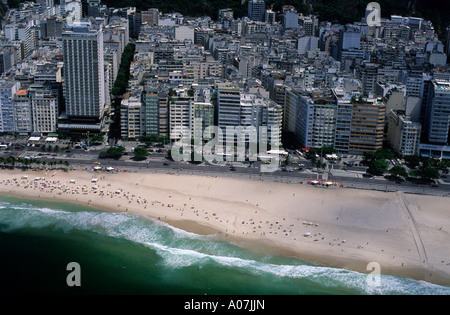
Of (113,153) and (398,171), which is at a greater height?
(113,153)

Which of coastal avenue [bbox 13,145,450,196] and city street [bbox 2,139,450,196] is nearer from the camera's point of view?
coastal avenue [bbox 13,145,450,196]

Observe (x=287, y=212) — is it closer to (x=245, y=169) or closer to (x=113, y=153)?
(x=245, y=169)

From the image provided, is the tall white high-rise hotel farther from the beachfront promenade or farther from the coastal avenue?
the beachfront promenade

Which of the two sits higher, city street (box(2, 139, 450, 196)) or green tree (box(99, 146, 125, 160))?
green tree (box(99, 146, 125, 160))

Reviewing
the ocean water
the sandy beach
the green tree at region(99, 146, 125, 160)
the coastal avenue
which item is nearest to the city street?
the coastal avenue

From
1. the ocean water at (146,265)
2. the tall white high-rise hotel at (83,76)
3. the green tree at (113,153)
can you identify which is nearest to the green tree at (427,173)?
the ocean water at (146,265)

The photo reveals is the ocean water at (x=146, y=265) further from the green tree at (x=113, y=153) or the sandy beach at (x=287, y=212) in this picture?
the green tree at (x=113, y=153)

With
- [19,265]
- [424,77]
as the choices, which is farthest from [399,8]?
[19,265]

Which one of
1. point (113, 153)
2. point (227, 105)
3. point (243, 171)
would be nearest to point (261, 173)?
point (243, 171)
